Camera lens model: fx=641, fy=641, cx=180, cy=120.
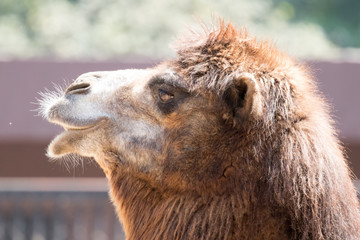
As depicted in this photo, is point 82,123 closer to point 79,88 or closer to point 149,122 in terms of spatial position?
point 79,88

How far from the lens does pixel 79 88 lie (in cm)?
313

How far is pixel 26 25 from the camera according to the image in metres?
12.6

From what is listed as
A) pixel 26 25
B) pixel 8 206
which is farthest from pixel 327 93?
pixel 26 25

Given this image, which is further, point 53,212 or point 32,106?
point 53,212

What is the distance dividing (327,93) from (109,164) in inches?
158

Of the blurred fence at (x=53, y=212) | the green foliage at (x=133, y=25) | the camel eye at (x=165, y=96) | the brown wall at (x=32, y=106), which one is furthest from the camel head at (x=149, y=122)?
the green foliage at (x=133, y=25)

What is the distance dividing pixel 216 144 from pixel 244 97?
0.82ft

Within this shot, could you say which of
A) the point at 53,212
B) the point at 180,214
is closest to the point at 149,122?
the point at 180,214

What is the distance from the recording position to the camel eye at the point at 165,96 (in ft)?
9.93

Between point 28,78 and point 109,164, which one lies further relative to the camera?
point 28,78

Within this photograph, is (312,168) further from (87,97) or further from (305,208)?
(87,97)

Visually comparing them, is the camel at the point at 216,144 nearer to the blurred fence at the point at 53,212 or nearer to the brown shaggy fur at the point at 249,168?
the brown shaggy fur at the point at 249,168

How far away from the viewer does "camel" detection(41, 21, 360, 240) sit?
9.00 ft

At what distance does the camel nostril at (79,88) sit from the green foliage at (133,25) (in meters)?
8.43
